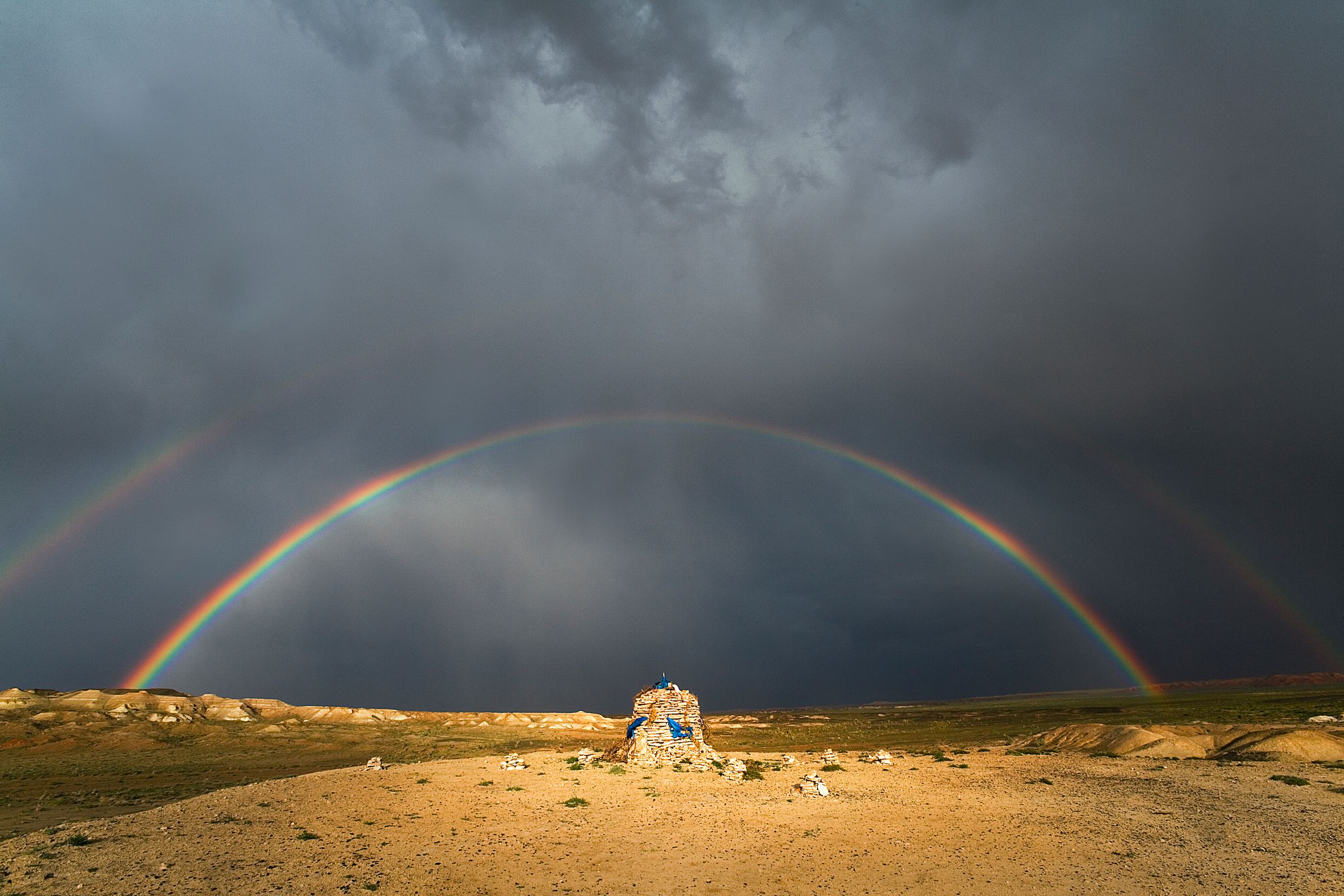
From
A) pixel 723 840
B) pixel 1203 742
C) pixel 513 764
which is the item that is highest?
pixel 513 764

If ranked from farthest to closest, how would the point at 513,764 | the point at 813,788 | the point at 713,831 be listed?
the point at 513,764 < the point at 813,788 < the point at 713,831

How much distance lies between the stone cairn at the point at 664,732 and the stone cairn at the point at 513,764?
5036 mm

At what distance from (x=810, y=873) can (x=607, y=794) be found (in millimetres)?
12969

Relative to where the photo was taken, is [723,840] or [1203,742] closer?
[723,840]

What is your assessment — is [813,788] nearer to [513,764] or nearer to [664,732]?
[664,732]

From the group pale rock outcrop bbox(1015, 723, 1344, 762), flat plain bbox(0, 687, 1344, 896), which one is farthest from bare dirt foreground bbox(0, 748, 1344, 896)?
pale rock outcrop bbox(1015, 723, 1344, 762)

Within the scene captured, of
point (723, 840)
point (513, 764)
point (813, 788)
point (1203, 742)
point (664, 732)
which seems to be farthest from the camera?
point (664, 732)

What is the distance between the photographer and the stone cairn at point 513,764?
33.8 m

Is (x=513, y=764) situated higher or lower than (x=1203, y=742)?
higher

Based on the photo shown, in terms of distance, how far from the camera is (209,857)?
53.9 ft

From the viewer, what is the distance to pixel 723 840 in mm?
19047

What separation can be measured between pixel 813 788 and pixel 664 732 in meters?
12.9

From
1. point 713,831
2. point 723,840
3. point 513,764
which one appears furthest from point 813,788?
point 513,764

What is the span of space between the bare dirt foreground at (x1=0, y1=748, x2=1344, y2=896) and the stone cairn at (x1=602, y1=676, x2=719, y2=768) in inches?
283
